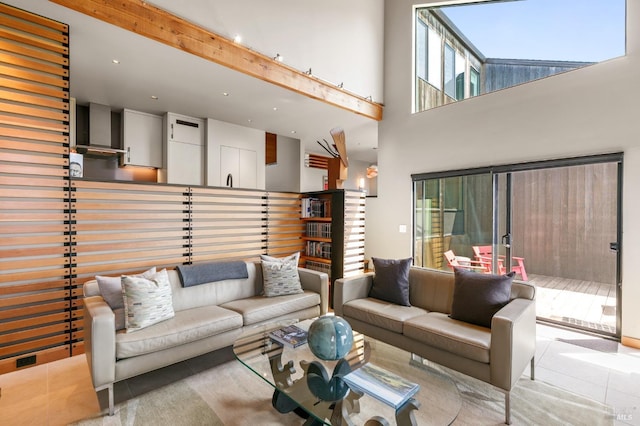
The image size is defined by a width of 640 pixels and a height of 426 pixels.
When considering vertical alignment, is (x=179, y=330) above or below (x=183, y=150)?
below

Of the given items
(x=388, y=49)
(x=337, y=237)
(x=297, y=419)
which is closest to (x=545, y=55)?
(x=388, y=49)

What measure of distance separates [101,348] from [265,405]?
1216mm

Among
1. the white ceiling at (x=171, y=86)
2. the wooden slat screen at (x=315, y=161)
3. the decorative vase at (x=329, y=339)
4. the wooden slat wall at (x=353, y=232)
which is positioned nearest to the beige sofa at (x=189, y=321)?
the wooden slat wall at (x=353, y=232)

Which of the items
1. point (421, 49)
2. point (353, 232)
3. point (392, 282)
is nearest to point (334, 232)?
point (353, 232)

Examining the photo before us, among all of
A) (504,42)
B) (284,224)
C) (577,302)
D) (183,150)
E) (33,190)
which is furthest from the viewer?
(183,150)

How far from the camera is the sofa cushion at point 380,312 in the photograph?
112 inches

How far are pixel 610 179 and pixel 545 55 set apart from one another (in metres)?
1.79

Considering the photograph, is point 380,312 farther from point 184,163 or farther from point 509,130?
point 184,163

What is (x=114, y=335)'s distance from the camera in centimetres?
227

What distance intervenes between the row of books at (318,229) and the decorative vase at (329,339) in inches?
116

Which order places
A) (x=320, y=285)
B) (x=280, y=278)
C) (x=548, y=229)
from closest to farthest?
1. (x=280, y=278)
2. (x=320, y=285)
3. (x=548, y=229)

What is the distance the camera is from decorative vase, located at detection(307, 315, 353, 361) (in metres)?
1.94

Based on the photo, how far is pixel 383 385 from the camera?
72.1 inches

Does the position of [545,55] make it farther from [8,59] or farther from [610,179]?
[8,59]
